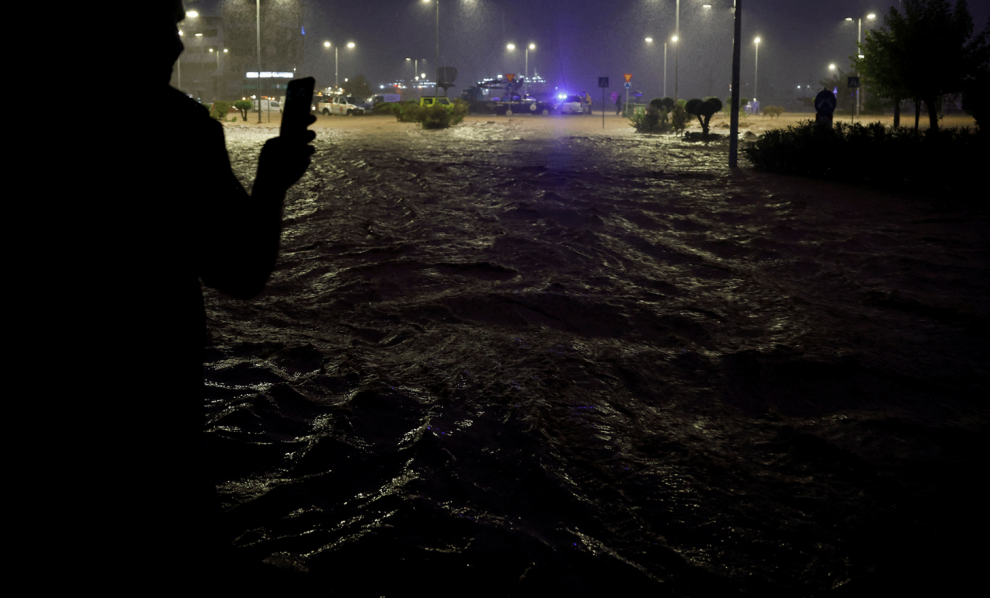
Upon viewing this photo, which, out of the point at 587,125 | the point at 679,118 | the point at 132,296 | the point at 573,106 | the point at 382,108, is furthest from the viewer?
the point at 573,106

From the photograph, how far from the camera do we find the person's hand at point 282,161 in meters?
1.47

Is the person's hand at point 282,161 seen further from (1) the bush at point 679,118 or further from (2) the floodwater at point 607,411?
(1) the bush at point 679,118

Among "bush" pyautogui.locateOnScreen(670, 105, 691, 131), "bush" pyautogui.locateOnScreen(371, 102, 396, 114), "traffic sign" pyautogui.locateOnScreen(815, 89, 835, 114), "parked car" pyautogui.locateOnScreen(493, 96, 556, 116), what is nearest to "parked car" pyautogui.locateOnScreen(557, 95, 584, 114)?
"parked car" pyautogui.locateOnScreen(493, 96, 556, 116)

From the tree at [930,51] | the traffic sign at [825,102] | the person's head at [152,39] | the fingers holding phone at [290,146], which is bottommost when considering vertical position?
the fingers holding phone at [290,146]

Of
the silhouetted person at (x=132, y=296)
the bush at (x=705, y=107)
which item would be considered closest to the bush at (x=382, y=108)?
the bush at (x=705, y=107)

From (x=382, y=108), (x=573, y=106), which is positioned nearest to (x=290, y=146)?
(x=382, y=108)

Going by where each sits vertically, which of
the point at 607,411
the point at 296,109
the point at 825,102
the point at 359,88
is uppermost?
the point at 359,88

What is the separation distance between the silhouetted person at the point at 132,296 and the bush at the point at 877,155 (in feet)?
44.7

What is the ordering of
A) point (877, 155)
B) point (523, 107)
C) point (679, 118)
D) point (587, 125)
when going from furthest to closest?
point (523, 107) → point (587, 125) → point (679, 118) → point (877, 155)

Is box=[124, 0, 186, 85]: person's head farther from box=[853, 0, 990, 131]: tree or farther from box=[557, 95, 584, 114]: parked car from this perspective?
box=[557, 95, 584, 114]: parked car

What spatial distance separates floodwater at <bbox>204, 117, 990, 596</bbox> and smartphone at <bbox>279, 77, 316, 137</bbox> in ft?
5.36

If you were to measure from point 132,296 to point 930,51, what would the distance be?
18.2m

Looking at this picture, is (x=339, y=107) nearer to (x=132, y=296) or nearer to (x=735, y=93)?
(x=735, y=93)

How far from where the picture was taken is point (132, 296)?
131cm
